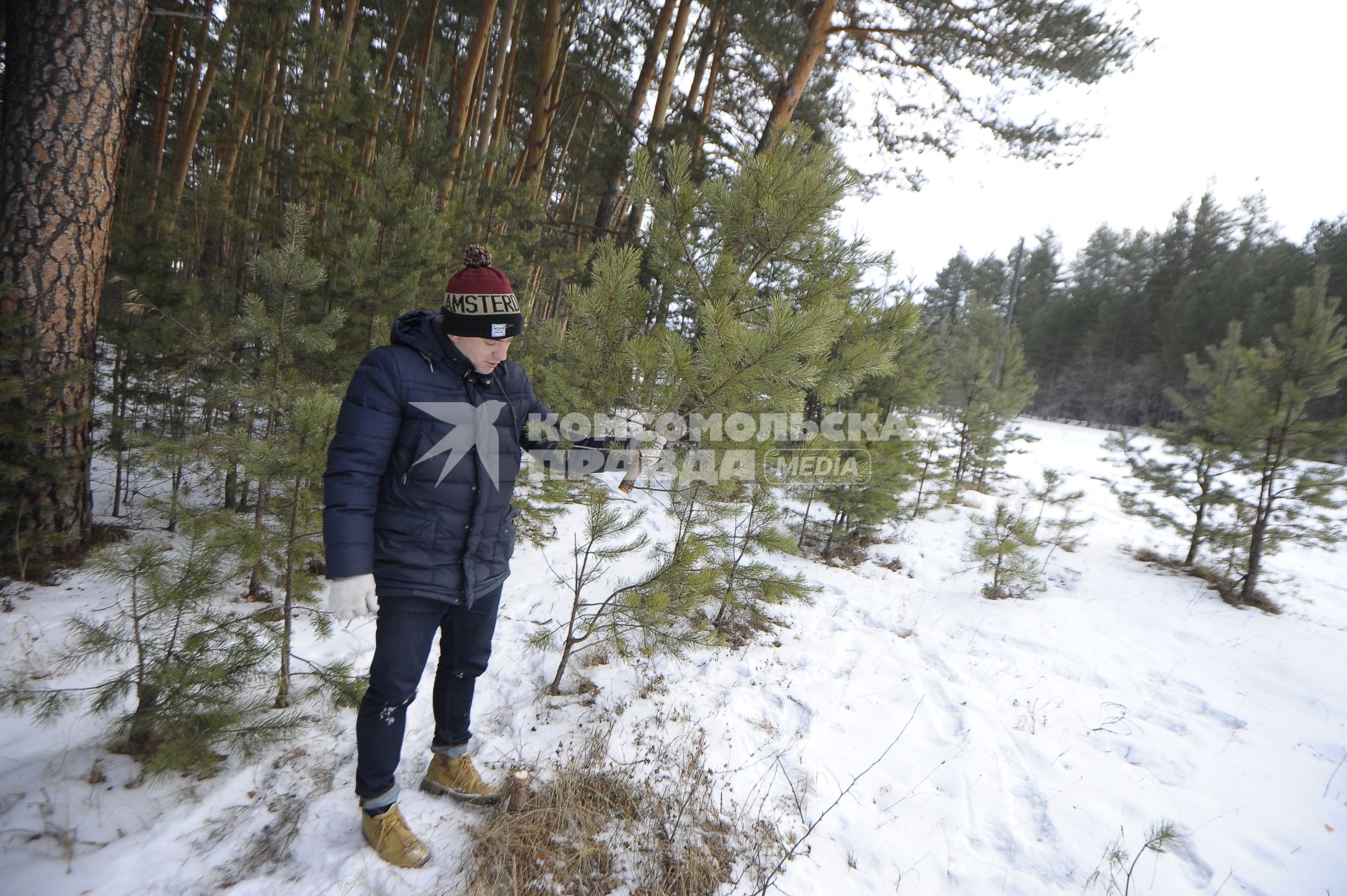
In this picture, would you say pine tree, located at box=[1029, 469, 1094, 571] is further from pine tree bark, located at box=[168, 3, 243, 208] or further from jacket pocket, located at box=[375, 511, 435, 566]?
pine tree bark, located at box=[168, 3, 243, 208]

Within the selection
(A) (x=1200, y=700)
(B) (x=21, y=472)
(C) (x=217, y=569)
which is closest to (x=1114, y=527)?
(A) (x=1200, y=700)

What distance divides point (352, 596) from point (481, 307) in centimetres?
100

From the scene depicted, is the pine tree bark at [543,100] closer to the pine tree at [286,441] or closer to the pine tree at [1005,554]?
the pine tree at [286,441]

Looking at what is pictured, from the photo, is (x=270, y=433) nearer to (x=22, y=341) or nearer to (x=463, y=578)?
(x=22, y=341)

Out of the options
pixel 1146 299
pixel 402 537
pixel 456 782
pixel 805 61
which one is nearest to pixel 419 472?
pixel 402 537

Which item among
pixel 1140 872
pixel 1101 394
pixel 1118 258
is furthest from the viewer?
pixel 1118 258

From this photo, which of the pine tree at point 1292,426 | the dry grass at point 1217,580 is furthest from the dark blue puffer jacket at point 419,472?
the dry grass at point 1217,580

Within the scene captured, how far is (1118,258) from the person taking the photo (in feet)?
119

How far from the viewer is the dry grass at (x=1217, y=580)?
23.0 ft

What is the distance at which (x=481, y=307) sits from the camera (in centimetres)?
176

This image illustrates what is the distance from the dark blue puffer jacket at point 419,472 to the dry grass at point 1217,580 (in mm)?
9887

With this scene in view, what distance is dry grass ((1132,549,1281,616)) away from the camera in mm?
7016

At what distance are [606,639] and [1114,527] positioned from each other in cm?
1259

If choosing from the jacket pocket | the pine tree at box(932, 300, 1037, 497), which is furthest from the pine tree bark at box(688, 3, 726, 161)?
the pine tree at box(932, 300, 1037, 497)
